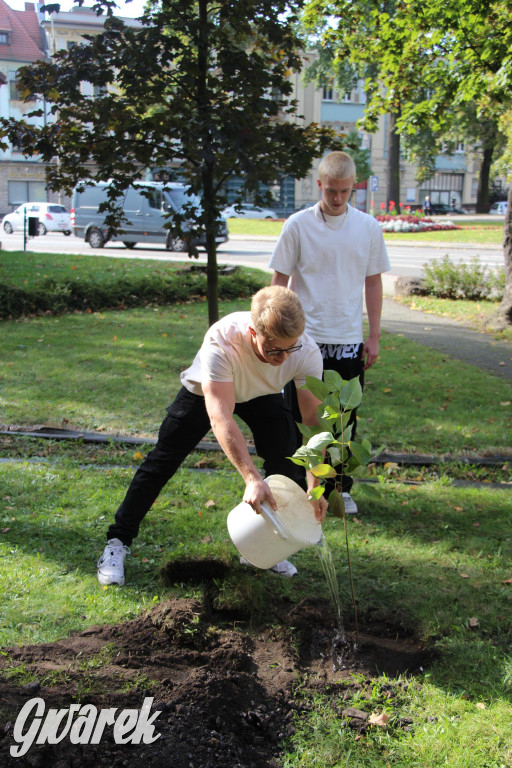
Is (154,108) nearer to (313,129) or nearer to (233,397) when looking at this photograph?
(313,129)

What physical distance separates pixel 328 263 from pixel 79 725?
9.05 ft

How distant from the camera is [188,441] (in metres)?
3.61

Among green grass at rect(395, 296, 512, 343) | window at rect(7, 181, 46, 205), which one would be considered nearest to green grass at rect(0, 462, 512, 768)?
green grass at rect(395, 296, 512, 343)

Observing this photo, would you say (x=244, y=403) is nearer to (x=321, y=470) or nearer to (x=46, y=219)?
(x=321, y=470)

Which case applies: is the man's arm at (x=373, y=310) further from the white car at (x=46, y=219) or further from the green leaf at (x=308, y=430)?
the white car at (x=46, y=219)

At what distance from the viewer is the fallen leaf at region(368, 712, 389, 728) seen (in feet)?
8.86

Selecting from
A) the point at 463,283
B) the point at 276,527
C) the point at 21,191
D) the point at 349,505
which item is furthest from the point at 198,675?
the point at 21,191

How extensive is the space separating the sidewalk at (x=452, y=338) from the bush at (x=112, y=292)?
297 centimetres

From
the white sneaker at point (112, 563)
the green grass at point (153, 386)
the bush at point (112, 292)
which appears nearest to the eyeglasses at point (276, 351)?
the white sneaker at point (112, 563)

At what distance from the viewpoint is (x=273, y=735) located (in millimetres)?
2639

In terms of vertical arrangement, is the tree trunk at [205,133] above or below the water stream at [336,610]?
above

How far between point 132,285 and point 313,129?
283 inches

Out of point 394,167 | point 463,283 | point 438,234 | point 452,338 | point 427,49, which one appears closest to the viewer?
point 427,49

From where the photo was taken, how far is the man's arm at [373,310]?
448 centimetres
